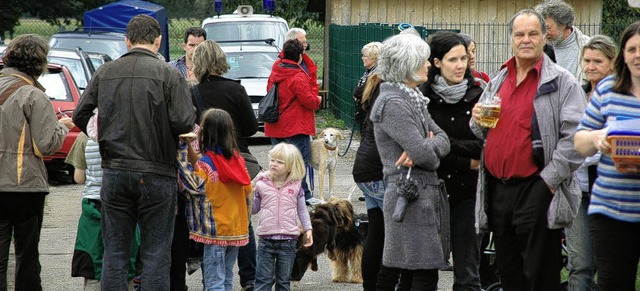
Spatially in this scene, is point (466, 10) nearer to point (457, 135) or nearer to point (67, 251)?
point (67, 251)

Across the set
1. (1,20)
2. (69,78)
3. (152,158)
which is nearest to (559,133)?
(152,158)

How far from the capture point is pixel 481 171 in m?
5.92

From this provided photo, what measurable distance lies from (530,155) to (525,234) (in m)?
0.44

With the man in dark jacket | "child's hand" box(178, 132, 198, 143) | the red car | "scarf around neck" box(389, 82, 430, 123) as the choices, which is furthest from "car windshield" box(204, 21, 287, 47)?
"scarf around neck" box(389, 82, 430, 123)

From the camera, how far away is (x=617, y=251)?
5215mm

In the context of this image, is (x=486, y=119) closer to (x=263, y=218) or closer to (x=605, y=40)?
(x=605, y=40)

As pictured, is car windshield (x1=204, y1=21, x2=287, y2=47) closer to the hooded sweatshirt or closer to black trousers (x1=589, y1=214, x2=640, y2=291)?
the hooded sweatshirt

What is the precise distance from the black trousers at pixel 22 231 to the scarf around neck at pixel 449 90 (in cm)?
277

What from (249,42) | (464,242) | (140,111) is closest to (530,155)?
(464,242)

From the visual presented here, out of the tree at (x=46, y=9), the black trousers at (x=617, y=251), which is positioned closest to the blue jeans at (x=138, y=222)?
the black trousers at (x=617, y=251)

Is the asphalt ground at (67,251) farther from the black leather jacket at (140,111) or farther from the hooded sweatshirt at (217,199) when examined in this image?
the black leather jacket at (140,111)

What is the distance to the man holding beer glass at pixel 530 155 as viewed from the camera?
18.1 ft

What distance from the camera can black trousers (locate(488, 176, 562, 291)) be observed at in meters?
5.61

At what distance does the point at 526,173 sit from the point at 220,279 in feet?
8.19
